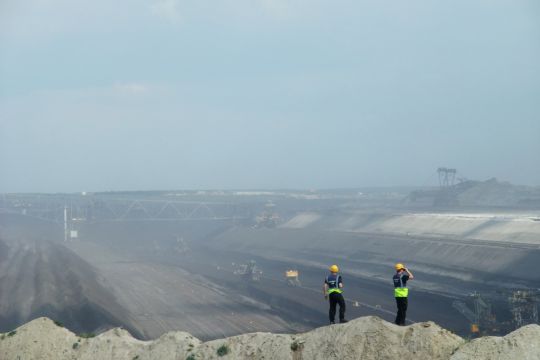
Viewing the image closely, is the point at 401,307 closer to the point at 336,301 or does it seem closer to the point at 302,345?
the point at 336,301

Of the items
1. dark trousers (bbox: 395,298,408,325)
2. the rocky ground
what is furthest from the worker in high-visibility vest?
the rocky ground

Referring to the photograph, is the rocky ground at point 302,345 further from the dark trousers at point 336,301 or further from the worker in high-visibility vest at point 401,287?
the worker in high-visibility vest at point 401,287

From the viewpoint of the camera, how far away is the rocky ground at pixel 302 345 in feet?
51.5

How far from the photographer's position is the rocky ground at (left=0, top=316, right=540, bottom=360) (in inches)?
618

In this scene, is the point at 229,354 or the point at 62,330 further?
the point at 62,330

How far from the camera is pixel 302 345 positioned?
1831 cm

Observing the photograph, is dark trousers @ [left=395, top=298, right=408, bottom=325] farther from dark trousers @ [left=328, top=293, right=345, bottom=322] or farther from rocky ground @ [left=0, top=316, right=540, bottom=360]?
dark trousers @ [left=328, top=293, right=345, bottom=322]

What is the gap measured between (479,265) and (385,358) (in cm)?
5478

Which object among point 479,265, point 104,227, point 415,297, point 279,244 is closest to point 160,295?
point 415,297

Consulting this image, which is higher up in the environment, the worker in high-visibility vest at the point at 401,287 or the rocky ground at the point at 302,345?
the worker in high-visibility vest at the point at 401,287

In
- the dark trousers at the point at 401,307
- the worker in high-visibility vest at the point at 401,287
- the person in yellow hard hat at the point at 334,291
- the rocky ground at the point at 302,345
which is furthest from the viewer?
the person in yellow hard hat at the point at 334,291

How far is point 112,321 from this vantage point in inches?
1697

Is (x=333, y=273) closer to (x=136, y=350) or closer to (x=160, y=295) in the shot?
(x=136, y=350)

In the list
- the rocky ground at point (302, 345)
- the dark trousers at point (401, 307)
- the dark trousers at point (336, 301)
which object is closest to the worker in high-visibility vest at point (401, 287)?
the dark trousers at point (401, 307)
